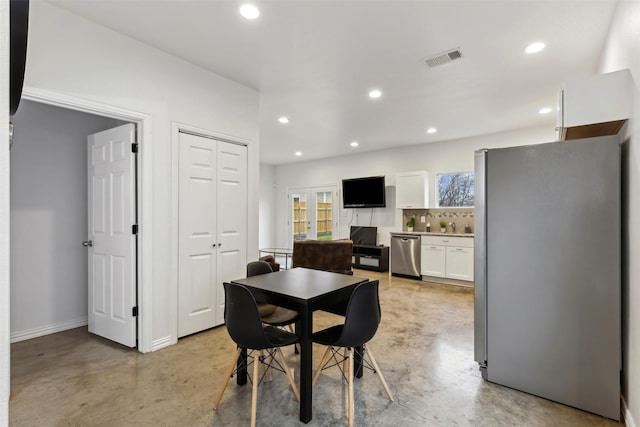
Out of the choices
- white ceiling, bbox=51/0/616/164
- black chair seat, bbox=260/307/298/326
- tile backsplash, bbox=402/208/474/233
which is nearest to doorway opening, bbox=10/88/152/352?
white ceiling, bbox=51/0/616/164

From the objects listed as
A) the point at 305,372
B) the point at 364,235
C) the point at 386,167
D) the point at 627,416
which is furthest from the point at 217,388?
the point at 386,167

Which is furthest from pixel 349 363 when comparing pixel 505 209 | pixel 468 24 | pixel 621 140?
pixel 468 24

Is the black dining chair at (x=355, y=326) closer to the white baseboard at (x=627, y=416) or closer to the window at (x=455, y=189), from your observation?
the white baseboard at (x=627, y=416)

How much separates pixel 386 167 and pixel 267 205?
12.2 feet

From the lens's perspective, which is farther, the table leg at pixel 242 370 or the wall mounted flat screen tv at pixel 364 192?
the wall mounted flat screen tv at pixel 364 192

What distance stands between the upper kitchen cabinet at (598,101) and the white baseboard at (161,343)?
3.72m

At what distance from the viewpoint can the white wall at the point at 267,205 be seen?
9.05 meters

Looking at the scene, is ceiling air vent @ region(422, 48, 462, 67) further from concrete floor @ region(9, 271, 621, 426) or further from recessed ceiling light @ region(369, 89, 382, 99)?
concrete floor @ region(9, 271, 621, 426)

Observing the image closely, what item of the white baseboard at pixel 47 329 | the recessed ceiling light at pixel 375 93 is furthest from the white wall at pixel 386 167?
the white baseboard at pixel 47 329

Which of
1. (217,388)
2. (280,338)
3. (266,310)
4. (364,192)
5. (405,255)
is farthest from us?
(364,192)

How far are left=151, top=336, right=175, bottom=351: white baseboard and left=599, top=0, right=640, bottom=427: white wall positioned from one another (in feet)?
11.3

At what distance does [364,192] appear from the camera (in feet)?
24.2

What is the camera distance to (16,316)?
3150 millimetres

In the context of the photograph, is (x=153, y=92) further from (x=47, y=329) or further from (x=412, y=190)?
(x=412, y=190)
